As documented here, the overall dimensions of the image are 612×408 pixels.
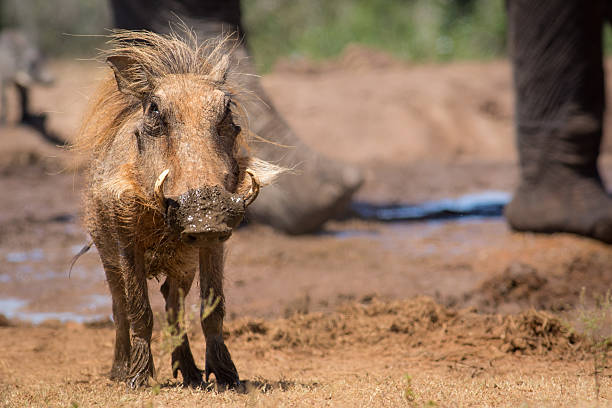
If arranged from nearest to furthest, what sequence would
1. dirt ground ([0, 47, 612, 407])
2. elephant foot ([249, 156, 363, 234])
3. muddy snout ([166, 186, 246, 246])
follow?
1. muddy snout ([166, 186, 246, 246])
2. dirt ground ([0, 47, 612, 407])
3. elephant foot ([249, 156, 363, 234])

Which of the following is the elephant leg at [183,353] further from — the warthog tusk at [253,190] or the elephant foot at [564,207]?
the elephant foot at [564,207]

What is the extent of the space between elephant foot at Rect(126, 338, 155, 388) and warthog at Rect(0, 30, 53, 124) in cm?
1092

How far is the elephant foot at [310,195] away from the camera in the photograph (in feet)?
28.3

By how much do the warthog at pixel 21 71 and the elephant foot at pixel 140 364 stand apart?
35.8 ft

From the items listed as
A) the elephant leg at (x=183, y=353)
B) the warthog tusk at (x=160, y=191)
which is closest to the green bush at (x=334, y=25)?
the elephant leg at (x=183, y=353)

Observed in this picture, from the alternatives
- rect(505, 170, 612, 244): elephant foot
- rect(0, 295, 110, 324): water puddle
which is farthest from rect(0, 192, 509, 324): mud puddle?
rect(505, 170, 612, 244): elephant foot

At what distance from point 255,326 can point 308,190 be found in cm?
322

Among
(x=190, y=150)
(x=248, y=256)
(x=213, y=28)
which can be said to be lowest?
(x=248, y=256)

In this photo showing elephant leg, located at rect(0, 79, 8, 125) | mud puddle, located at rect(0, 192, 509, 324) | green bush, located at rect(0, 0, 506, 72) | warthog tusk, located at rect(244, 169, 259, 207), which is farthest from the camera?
green bush, located at rect(0, 0, 506, 72)

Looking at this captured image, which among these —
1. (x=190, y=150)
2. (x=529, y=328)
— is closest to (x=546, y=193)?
(x=529, y=328)

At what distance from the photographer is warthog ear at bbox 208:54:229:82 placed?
13.9ft

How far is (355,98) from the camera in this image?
1591 cm

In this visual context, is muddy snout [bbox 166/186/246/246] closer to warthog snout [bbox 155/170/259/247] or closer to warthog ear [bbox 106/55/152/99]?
warthog snout [bbox 155/170/259/247]

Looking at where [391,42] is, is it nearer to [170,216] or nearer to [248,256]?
[248,256]
